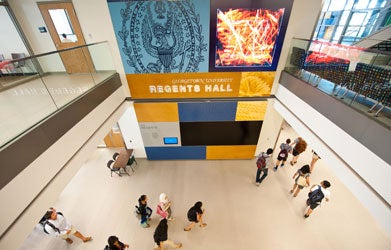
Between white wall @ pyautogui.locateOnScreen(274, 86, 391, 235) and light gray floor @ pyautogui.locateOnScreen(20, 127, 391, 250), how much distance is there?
228 centimetres

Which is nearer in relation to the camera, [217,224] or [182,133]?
[217,224]

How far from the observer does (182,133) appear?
570 centimetres

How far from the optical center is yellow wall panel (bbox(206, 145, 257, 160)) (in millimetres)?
6074

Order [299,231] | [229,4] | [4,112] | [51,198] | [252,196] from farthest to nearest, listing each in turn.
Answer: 1. [252,196]
2. [299,231]
3. [229,4]
4. [51,198]
5. [4,112]

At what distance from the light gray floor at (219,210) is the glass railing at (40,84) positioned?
3.35 metres

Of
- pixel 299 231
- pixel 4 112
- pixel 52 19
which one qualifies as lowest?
pixel 299 231

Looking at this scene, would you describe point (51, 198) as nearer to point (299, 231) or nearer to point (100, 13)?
point (100, 13)

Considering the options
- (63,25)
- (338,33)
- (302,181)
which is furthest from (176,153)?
(338,33)

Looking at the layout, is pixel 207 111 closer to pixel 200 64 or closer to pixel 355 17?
pixel 200 64

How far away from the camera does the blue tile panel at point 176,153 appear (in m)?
6.09

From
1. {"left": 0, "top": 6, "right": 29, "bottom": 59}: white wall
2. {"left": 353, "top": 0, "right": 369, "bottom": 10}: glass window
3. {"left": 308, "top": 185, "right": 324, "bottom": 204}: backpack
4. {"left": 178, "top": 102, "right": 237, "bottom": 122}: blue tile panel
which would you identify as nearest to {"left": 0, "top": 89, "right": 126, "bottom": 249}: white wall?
{"left": 178, "top": 102, "right": 237, "bottom": 122}: blue tile panel

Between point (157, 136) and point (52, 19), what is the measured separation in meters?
4.31

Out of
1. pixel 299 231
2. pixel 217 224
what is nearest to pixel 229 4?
pixel 217 224

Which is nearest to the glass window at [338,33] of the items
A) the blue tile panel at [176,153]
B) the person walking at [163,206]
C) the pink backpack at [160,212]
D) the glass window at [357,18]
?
the glass window at [357,18]
